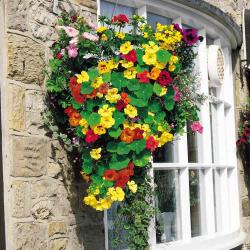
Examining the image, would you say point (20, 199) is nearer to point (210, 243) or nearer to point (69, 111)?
point (69, 111)

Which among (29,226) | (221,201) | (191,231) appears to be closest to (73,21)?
(29,226)

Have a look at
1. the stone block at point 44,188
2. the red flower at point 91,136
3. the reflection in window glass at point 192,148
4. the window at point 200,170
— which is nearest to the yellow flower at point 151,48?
the red flower at point 91,136

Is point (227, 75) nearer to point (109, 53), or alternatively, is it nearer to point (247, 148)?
point (247, 148)

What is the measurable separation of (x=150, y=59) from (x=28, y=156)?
863 millimetres

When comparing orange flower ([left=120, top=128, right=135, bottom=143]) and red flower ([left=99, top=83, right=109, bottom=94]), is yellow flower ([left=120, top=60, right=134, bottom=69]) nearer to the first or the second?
red flower ([left=99, top=83, right=109, bottom=94])

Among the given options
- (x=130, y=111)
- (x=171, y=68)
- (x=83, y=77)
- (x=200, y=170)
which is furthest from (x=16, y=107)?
(x=200, y=170)

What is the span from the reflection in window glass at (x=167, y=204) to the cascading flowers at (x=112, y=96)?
89 cm

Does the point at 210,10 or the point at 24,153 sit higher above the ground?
the point at 210,10

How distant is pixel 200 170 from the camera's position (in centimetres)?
491

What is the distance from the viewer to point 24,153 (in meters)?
3.29

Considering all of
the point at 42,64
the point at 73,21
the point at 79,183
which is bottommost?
the point at 79,183

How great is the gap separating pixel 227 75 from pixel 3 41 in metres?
2.84

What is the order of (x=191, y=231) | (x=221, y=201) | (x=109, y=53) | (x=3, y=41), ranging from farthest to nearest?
1. (x=221, y=201)
2. (x=191, y=231)
3. (x=109, y=53)
4. (x=3, y=41)

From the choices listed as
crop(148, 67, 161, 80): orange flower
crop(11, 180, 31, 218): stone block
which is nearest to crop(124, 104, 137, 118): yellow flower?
crop(148, 67, 161, 80): orange flower
